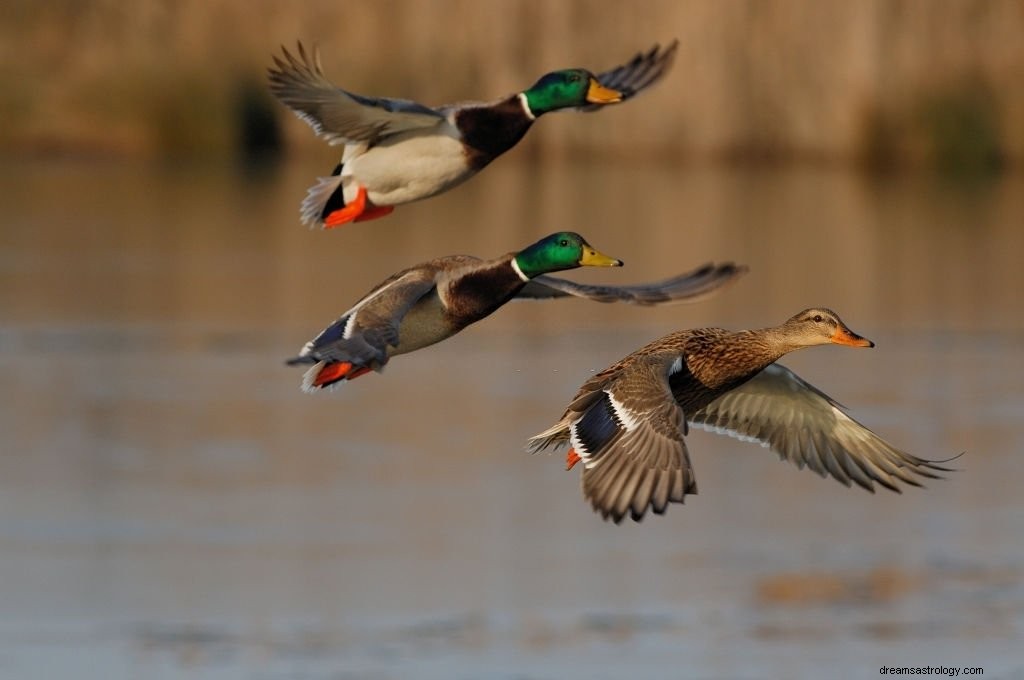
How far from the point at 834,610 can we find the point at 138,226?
1685 cm

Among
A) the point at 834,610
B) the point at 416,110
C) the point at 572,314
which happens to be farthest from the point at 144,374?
the point at 416,110

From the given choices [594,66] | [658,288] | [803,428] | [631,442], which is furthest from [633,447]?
[594,66]

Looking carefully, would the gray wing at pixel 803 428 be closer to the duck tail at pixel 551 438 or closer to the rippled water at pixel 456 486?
the duck tail at pixel 551 438

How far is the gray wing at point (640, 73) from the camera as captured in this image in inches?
358

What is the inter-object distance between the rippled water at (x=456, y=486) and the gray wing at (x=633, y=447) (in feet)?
18.8

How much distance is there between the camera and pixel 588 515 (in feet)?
53.2

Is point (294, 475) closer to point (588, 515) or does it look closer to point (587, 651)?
point (588, 515)

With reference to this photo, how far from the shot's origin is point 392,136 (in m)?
8.38

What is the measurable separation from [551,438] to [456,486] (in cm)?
892

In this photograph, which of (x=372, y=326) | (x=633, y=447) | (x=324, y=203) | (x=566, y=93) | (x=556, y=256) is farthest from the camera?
(x=566, y=93)

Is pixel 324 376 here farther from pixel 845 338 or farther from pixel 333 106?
pixel 845 338

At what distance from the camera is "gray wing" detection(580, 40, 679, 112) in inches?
358

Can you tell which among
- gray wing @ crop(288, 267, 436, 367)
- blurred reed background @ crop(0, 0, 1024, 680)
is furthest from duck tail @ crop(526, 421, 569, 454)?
blurred reed background @ crop(0, 0, 1024, 680)

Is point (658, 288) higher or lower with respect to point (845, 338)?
higher
